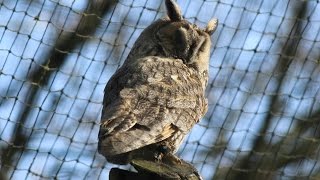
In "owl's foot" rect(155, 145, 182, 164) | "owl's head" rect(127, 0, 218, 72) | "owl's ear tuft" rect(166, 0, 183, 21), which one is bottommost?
"owl's foot" rect(155, 145, 182, 164)

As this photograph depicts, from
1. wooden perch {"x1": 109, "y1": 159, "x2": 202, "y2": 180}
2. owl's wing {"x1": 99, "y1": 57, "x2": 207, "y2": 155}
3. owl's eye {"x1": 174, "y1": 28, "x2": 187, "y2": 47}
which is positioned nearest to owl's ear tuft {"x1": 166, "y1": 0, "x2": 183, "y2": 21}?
owl's eye {"x1": 174, "y1": 28, "x2": 187, "y2": 47}

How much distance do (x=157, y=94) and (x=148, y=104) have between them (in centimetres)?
11

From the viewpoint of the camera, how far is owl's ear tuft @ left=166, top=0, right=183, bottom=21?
14.1ft

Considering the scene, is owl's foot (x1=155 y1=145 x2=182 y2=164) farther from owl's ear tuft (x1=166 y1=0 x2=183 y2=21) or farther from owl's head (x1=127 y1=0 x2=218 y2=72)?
owl's ear tuft (x1=166 y1=0 x2=183 y2=21)

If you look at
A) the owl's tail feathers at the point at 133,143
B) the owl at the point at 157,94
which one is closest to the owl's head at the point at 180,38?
the owl at the point at 157,94

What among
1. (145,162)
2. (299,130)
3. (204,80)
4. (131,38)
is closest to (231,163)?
(299,130)

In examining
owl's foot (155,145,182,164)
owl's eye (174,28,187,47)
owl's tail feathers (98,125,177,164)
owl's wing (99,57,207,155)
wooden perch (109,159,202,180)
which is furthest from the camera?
owl's eye (174,28,187,47)

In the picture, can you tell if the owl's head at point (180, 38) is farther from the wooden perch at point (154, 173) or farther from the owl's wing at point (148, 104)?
the wooden perch at point (154, 173)

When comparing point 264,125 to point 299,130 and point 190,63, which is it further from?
point 190,63

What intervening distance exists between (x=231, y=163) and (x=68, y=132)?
3.33 feet

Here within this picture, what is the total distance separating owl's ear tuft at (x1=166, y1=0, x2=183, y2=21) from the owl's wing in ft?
1.21

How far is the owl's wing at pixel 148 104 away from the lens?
3123 millimetres

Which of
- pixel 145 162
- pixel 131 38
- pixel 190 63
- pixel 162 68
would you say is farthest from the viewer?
pixel 131 38

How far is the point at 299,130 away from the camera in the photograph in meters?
5.73
